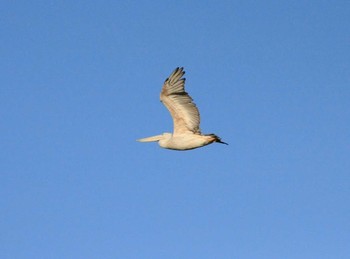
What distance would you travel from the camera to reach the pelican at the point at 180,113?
47.3 meters

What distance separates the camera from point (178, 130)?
1893 inches

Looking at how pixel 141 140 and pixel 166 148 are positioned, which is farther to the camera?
pixel 141 140

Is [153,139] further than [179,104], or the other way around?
[153,139]

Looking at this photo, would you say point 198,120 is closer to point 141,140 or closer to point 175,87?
point 175,87

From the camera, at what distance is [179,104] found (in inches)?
1876

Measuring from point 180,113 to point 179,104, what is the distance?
44 centimetres

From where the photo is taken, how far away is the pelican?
4731cm

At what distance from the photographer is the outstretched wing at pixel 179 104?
156 ft

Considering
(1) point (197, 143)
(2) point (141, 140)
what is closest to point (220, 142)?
(1) point (197, 143)

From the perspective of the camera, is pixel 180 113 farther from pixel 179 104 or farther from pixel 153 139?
pixel 153 139

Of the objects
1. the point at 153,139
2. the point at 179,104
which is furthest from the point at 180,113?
the point at 153,139

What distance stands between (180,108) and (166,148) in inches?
77.9

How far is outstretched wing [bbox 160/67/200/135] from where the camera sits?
4741 centimetres

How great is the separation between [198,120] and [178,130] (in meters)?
1.04
